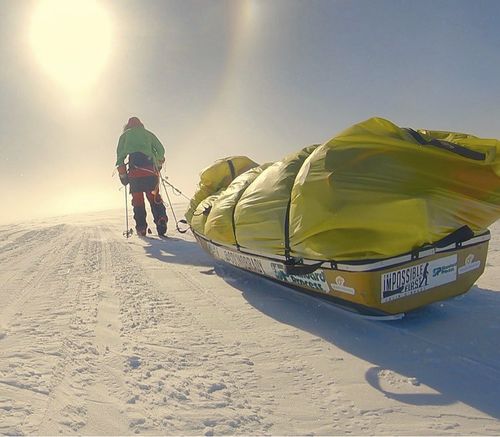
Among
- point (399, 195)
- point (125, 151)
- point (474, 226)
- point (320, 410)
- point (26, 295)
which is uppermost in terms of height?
point (125, 151)

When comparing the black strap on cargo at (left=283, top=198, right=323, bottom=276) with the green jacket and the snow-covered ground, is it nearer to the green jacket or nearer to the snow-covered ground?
the snow-covered ground

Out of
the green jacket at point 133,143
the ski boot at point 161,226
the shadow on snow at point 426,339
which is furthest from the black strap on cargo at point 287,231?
the green jacket at point 133,143

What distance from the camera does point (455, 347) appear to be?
224 cm

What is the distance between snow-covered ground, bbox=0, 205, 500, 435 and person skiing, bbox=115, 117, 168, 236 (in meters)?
4.50

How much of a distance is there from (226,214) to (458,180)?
6.56 feet

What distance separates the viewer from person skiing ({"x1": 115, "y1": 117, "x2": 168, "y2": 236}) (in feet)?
26.6

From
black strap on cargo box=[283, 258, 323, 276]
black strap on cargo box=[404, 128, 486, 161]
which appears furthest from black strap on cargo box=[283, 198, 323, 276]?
black strap on cargo box=[404, 128, 486, 161]

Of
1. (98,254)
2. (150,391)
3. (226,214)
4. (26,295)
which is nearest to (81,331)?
(150,391)

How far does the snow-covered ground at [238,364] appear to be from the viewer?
1.61 meters

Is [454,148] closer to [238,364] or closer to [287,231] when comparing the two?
[287,231]

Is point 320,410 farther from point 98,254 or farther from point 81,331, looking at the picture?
point 98,254

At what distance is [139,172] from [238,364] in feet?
21.7

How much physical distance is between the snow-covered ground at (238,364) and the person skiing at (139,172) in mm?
4498

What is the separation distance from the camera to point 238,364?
212 cm
